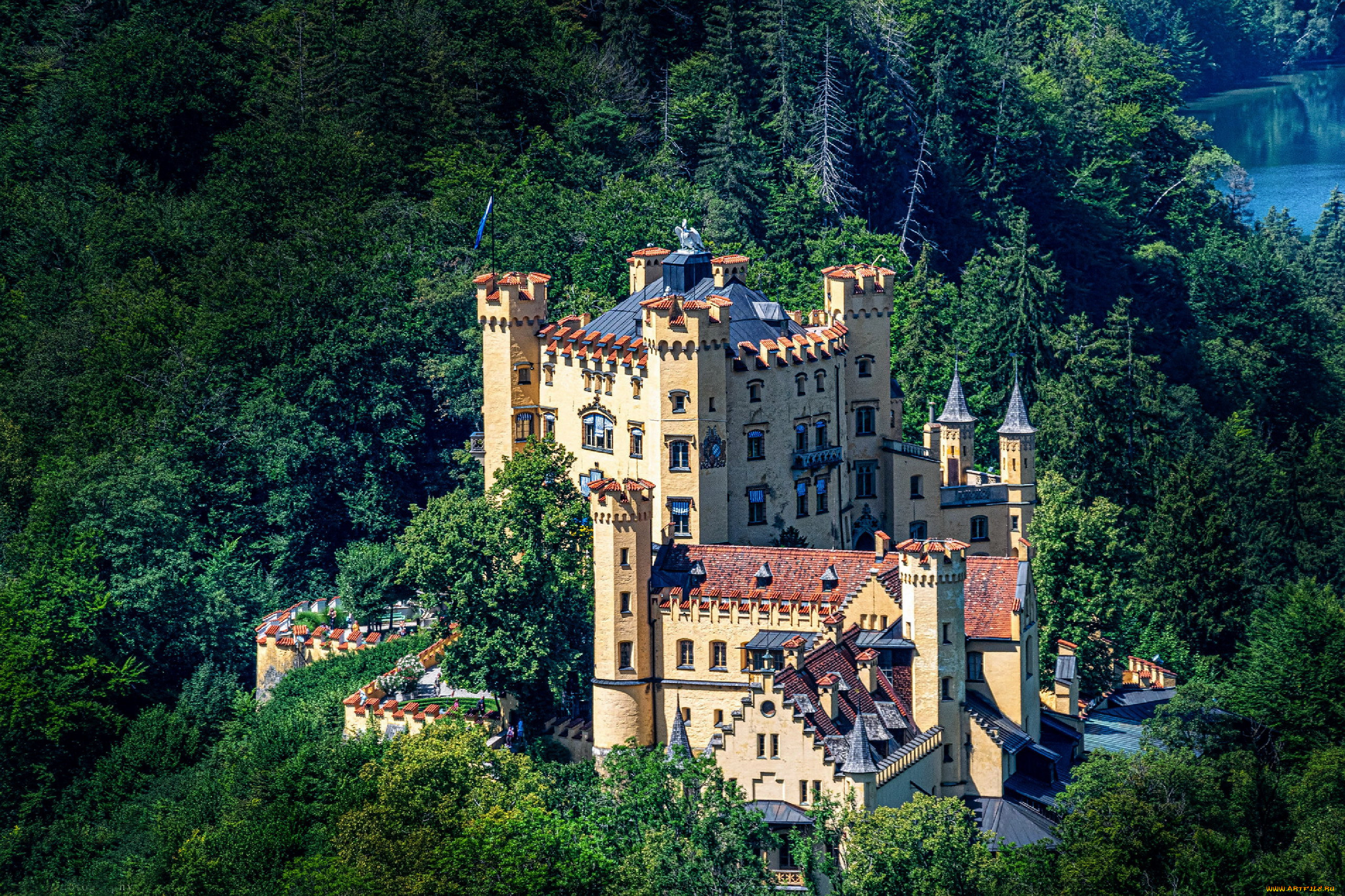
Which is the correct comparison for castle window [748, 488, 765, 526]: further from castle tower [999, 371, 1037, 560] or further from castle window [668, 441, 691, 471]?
castle tower [999, 371, 1037, 560]

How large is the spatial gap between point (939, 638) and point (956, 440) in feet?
77.5

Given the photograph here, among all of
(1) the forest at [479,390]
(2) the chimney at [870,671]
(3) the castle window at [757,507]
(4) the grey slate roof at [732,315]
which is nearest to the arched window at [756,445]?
(3) the castle window at [757,507]

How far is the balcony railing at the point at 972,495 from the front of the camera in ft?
365

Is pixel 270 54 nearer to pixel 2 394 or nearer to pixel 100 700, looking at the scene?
pixel 2 394

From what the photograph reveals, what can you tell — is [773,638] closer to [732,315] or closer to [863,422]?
[732,315]

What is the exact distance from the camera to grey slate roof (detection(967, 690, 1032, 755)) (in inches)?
3654

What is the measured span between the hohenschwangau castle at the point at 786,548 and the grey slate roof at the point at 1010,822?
0.09 meters

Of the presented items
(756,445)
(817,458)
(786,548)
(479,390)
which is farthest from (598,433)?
(479,390)

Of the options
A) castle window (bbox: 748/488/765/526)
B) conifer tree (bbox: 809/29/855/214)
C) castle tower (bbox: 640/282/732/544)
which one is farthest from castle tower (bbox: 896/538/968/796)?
conifer tree (bbox: 809/29/855/214)

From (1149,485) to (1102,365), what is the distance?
280 inches

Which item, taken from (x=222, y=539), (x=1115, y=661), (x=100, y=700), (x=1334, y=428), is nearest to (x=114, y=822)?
(x=100, y=700)

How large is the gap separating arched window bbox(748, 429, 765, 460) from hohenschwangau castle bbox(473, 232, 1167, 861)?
0.31ft

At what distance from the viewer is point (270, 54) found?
496ft

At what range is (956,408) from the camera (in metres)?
116
